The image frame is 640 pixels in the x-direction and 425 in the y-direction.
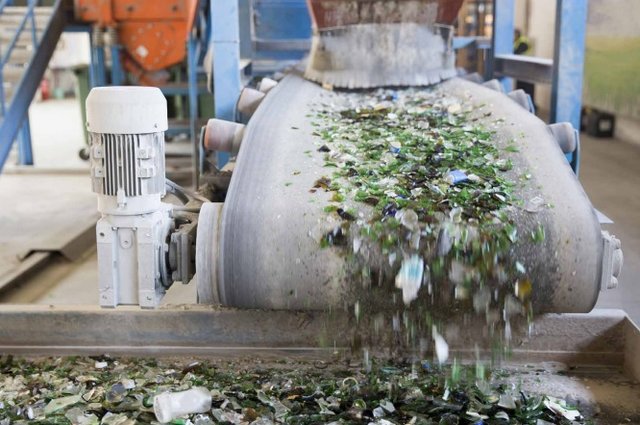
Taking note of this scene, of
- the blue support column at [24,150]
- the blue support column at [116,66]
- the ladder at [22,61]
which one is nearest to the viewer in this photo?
the ladder at [22,61]

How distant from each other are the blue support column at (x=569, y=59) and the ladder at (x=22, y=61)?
4806 mm

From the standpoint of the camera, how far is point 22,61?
7875 millimetres

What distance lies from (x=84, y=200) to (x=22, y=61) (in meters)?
1.96

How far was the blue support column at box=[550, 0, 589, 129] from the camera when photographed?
13.8 ft

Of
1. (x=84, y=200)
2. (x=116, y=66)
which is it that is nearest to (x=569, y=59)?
(x=84, y=200)

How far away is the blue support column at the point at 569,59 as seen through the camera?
4.20 metres

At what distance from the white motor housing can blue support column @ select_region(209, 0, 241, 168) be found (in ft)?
A: 5.70

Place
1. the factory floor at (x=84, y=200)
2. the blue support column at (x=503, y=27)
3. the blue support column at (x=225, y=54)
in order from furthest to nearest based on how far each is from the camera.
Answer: the blue support column at (x=503, y=27) → the factory floor at (x=84, y=200) → the blue support column at (x=225, y=54)

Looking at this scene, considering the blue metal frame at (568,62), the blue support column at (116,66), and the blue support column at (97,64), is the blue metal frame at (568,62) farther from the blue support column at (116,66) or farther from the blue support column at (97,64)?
the blue support column at (97,64)

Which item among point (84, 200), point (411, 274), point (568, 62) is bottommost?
point (84, 200)

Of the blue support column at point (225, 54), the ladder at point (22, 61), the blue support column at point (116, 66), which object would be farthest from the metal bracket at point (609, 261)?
the blue support column at point (116, 66)

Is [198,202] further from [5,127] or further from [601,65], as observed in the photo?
[601,65]

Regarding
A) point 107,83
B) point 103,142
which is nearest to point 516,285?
point 103,142

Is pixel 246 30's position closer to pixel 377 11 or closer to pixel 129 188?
pixel 377 11
